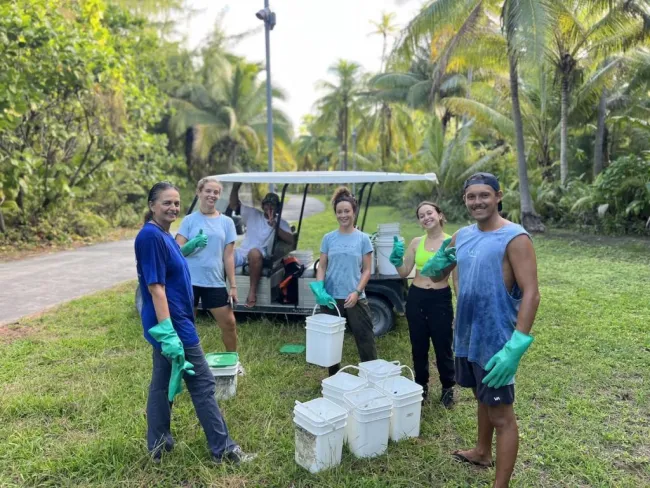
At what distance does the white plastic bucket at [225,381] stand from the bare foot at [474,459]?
177 cm

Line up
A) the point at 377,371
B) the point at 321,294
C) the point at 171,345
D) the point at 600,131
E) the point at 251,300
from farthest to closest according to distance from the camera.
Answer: the point at 600,131 → the point at 251,300 → the point at 321,294 → the point at 377,371 → the point at 171,345

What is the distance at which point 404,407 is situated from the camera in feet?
10.4

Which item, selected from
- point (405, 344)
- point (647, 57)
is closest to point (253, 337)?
point (405, 344)

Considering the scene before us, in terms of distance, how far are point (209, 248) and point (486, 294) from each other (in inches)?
97.1

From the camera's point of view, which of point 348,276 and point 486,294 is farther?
point 348,276

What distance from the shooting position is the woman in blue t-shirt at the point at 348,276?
386 centimetres

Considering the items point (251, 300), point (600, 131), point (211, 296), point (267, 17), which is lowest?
point (251, 300)

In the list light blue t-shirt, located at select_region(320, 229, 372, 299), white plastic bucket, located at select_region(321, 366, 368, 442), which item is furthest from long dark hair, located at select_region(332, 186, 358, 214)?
white plastic bucket, located at select_region(321, 366, 368, 442)

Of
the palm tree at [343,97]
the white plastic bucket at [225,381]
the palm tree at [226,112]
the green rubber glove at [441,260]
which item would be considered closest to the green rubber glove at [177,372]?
the white plastic bucket at [225,381]

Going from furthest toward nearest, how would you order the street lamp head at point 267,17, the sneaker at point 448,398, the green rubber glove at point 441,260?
the street lamp head at point 267,17, the sneaker at point 448,398, the green rubber glove at point 441,260

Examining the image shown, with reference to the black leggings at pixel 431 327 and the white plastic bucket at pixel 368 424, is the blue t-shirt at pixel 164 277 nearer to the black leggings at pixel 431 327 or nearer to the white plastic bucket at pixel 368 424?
the white plastic bucket at pixel 368 424

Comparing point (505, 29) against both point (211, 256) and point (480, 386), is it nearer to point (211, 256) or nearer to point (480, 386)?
point (211, 256)

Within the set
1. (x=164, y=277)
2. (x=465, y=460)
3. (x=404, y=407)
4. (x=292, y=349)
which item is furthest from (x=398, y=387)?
(x=292, y=349)

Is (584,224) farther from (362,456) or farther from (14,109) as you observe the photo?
(14,109)
